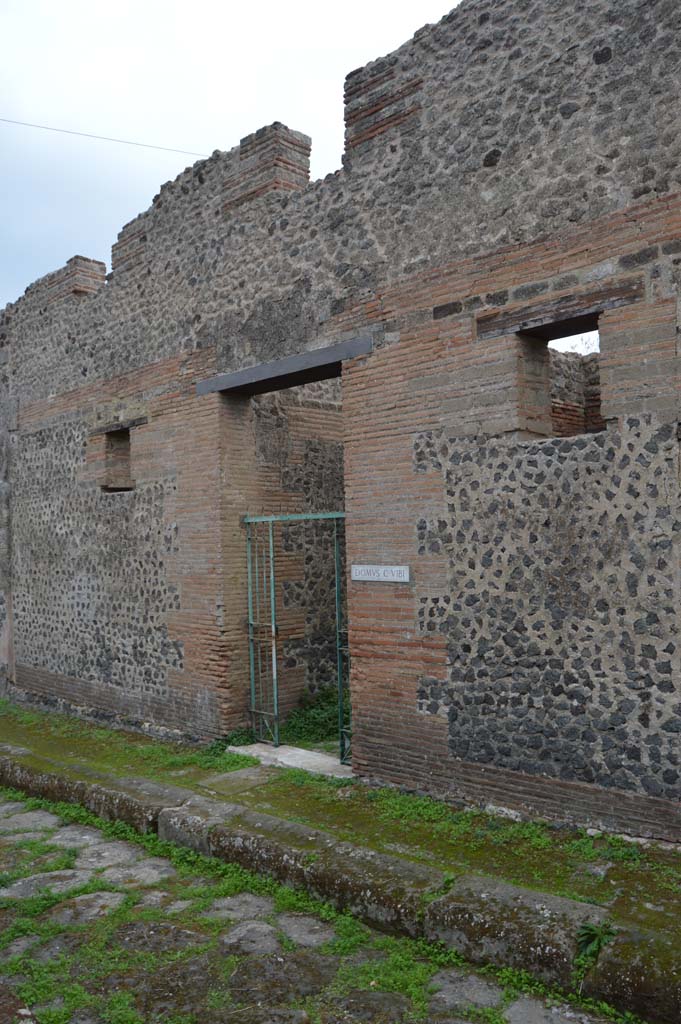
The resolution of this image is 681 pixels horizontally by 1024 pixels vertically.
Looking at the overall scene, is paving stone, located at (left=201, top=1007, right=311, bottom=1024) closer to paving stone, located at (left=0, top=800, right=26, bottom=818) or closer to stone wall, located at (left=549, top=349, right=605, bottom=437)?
paving stone, located at (left=0, top=800, right=26, bottom=818)

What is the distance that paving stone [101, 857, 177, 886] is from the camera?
517 centimetres

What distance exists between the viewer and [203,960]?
4.09 m

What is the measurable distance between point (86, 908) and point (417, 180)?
5704 millimetres

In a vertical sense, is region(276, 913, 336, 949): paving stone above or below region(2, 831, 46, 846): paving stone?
above

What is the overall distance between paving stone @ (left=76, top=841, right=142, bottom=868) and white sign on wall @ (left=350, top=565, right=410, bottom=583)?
2664mm

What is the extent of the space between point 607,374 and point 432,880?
3.28 m

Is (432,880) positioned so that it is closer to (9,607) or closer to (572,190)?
(572,190)

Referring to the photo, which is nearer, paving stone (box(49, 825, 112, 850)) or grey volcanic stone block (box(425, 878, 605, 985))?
grey volcanic stone block (box(425, 878, 605, 985))

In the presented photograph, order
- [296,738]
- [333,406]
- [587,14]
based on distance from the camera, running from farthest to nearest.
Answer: [333,406] → [296,738] → [587,14]

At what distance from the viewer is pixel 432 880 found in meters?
4.36

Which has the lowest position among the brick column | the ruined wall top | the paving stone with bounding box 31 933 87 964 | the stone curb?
the paving stone with bounding box 31 933 87 964

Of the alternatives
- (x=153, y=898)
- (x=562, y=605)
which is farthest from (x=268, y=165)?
(x=153, y=898)

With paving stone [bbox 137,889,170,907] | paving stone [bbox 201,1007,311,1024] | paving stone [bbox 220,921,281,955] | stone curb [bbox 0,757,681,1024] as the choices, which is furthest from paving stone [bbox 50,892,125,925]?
paving stone [bbox 201,1007,311,1024]

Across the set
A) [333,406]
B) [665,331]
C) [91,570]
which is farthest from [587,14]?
[91,570]
